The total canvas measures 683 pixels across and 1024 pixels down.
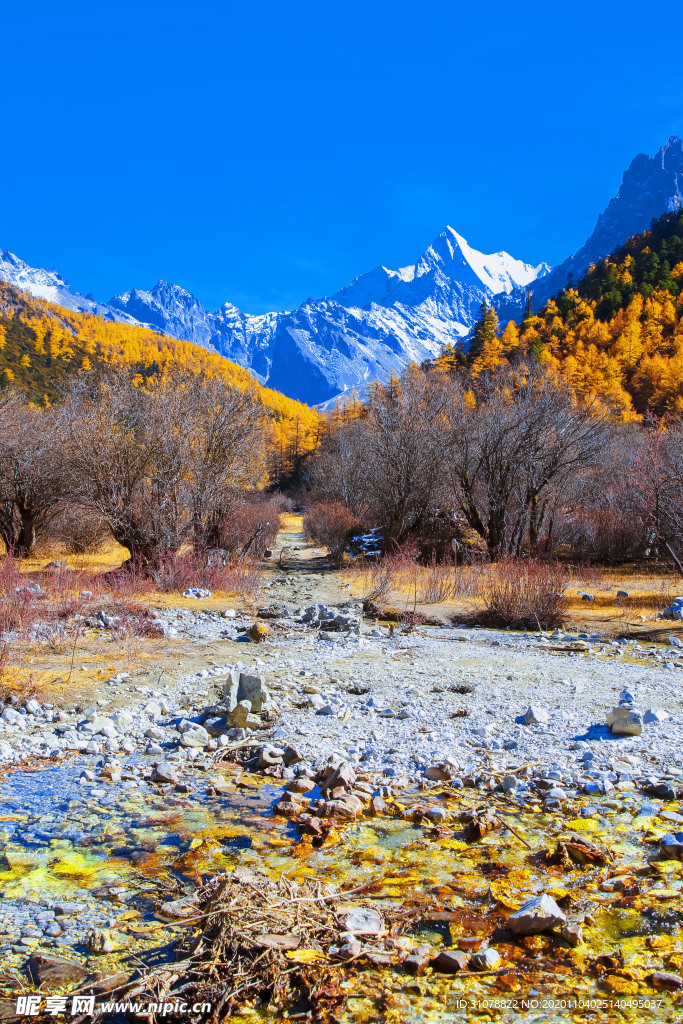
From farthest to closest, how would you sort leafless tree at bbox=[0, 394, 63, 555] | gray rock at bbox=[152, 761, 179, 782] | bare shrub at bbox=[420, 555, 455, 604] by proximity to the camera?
leafless tree at bbox=[0, 394, 63, 555] → bare shrub at bbox=[420, 555, 455, 604] → gray rock at bbox=[152, 761, 179, 782]

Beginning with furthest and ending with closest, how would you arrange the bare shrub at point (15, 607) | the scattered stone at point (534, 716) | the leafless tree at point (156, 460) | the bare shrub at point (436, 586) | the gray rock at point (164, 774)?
the leafless tree at point (156, 460) → the bare shrub at point (436, 586) → the bare shrub at point (15, 607) → the scattered stone at point (534, 716) → the gray rock at point (164, 774)

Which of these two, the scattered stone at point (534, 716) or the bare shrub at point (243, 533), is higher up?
the bare shrub at point (243, 533)

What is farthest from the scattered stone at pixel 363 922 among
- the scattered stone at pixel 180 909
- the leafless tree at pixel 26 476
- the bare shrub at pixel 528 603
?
the leafless tree at pixel 26 476

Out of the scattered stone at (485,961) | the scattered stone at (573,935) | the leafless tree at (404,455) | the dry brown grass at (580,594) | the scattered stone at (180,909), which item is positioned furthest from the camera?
the leafless tree at (404,455)

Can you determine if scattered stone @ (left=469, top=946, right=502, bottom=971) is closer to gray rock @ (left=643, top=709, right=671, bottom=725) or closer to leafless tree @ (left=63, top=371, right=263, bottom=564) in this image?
gray rock @ (left=643, top=709, right=671, bottom=725)

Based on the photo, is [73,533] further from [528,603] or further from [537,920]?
[537,920]

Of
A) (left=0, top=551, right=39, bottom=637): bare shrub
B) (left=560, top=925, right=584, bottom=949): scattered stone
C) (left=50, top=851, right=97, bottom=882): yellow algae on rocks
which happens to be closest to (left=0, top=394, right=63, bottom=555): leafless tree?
(left=0, top=551, right=39, bottom=637): bare shrub

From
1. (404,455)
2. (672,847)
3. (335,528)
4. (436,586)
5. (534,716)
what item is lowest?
(672,847)

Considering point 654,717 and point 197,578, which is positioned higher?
point 197,578

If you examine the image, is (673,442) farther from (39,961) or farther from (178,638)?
(39,961)

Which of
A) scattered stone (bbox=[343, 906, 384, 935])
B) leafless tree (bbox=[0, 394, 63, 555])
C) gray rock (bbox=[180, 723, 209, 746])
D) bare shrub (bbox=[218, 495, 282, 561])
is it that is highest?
leafless tree (bbox=[0, 394, 63, 555])

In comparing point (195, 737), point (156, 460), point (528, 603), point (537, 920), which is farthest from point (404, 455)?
point (537, 920)

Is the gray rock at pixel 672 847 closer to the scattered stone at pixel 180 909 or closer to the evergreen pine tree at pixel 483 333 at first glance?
the scattered stone at pixel 180 909

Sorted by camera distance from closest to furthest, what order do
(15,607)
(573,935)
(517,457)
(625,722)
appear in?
1. (573,935)
2. (625,722)
3. (15,607)
4. (517,457)
